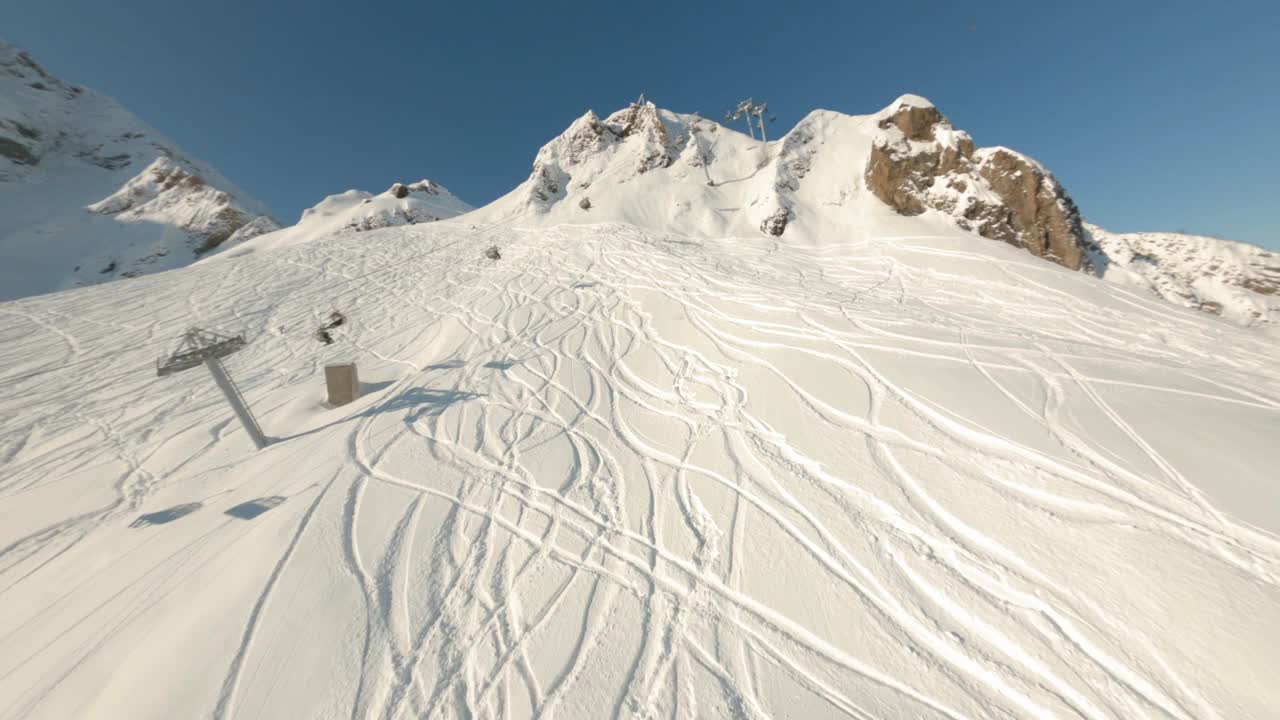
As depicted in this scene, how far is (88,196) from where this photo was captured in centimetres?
3778

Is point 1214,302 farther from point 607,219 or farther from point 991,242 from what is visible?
point 607,219

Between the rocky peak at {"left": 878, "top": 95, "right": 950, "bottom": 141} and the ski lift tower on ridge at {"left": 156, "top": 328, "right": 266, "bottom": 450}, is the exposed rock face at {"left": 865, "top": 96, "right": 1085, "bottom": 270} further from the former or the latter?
the ski lift tower on ridge at {"left": 156, "top": 328, "right": 266, "bottom": 450}

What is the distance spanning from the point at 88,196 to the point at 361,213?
34781 mm

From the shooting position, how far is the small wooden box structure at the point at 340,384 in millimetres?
6973

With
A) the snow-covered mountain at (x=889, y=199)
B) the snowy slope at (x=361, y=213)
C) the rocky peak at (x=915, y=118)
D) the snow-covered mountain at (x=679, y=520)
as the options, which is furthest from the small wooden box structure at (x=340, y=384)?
the snowy slope at (x=361, y=213)

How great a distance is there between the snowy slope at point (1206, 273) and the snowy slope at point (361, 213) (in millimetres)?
38524

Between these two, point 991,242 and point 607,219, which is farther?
point 607,219

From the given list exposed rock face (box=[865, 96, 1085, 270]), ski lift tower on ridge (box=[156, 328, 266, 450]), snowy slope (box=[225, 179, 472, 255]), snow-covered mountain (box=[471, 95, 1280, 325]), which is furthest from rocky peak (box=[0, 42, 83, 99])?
exposed rock face (box=[865, 96, 1085, 270])

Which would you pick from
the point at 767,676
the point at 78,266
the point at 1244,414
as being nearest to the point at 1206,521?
the point at 1244,414

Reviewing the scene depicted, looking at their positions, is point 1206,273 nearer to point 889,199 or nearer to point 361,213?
point 889,199

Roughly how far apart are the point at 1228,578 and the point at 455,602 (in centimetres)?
588

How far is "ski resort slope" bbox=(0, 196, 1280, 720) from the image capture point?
2639mm

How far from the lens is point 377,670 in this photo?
2830 mm

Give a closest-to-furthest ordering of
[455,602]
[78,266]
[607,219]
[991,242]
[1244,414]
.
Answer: [455,602] < [1244,414] < [991,242] < [607,219] < [78,266]
